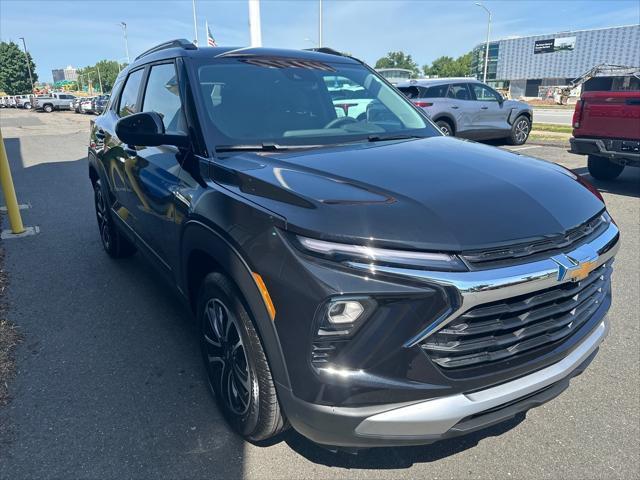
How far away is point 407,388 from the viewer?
5.66 feet

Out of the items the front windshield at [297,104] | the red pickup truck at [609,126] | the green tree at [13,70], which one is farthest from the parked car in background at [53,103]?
the front windshield at [297,104]

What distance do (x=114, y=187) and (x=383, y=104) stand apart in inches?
92.6

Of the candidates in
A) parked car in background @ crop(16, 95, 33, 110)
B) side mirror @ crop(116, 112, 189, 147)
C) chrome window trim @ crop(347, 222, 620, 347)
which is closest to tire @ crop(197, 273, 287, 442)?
chrome window trim @ crop(347, 222, 620, 347)

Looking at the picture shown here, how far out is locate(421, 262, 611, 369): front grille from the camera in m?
1.72

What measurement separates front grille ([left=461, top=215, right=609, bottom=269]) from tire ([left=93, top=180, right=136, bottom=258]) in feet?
12.4

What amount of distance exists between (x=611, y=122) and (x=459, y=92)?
5451mm

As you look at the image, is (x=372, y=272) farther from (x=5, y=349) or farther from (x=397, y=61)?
(x=397, y=61)

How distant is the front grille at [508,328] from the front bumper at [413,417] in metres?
0.13

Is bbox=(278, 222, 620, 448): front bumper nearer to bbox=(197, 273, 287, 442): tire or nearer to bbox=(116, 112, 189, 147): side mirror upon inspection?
bbox=(197, 273, 287, 442): tire

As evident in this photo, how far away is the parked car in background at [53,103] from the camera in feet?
154

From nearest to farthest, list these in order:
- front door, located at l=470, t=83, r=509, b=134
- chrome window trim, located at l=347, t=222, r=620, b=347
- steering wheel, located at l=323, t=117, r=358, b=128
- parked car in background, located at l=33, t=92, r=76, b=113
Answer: chrome window trim, located at l=347, t=222, r=620, b=347, steering wheel, located at l=323, t=117, r=358, b=128, front door, located at l=470, t=83, r=509, b=134, parked car in background, located at l=33, t=92, r=76, b=113

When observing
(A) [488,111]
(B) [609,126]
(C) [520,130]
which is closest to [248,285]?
(B) [609,126]

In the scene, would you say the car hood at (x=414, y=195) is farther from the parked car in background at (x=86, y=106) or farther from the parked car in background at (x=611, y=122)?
the parked car in background at (x=86, y=106)

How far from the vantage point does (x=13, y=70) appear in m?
82.1
